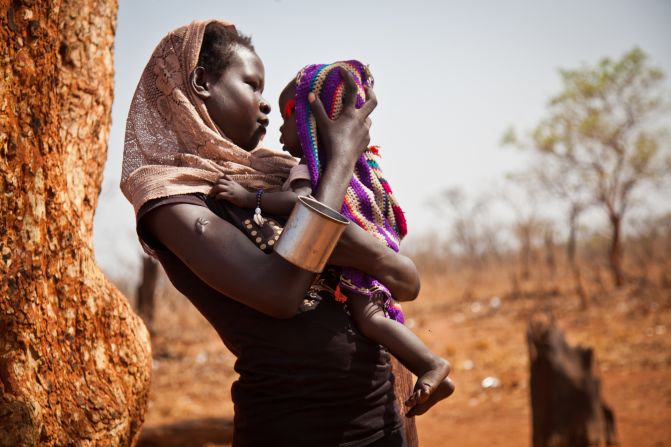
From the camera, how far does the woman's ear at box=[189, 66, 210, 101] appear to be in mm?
1754

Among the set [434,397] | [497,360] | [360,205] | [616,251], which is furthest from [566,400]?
[616,251]

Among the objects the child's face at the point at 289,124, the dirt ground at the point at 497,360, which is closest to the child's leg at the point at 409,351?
the child's face at the point at 289,124

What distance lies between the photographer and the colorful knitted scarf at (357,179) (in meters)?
1.63

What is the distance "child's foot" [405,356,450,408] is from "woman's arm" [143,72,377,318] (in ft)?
1.41

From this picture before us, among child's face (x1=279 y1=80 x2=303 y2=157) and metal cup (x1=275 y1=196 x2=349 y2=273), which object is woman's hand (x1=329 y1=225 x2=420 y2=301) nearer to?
metal cup (x1=275 y1=196 x2=349 y2=273)

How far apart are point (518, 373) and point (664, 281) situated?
675 cm

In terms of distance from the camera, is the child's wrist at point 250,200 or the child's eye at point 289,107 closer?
the child's wrist at point 250,200

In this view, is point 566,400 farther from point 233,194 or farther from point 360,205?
point 233,194

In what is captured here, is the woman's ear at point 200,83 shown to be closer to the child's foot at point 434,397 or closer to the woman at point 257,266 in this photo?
the woman at point 257,266

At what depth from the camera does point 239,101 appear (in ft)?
5.77

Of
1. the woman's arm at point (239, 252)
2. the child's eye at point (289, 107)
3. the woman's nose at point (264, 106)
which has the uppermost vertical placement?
the child's eye at point (289, 107)

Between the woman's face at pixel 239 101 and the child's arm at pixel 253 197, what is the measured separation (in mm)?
234

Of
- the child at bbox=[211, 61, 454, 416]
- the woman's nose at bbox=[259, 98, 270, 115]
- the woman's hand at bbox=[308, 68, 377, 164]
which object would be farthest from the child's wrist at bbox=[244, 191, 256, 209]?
the woman's nose at bbox=[259, 98, 270, 115]

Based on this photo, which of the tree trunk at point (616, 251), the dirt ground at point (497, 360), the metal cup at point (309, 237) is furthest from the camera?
the tree trunk at point (616, 251)
